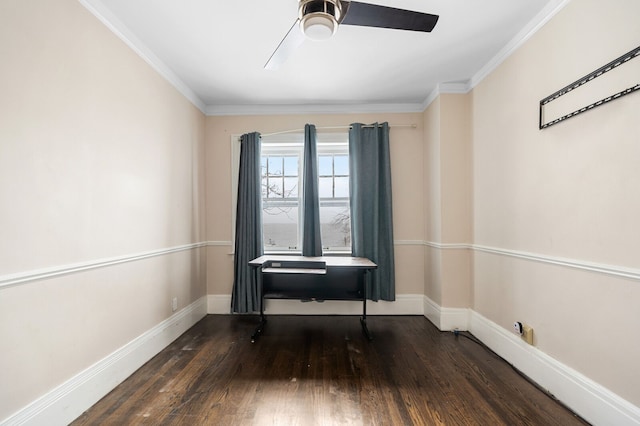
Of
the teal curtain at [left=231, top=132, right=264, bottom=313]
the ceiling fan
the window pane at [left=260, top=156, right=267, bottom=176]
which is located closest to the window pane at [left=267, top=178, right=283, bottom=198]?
the window pane at [left=260, top=156, right=267, bottom=176]

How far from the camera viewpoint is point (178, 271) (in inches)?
117

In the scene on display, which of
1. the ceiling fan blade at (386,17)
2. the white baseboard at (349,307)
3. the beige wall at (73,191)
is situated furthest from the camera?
the white baseboard at (349,307)

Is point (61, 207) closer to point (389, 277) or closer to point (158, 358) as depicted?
point (158, 358)

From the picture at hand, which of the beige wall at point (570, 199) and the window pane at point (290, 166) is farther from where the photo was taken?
the window pane at point (290, 166)

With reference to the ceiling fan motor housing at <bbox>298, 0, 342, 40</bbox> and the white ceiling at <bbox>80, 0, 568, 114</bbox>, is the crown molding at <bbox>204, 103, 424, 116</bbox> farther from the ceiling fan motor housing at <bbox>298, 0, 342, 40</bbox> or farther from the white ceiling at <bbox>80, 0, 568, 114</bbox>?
the ceiling fan motor housing at <bbox>298, 0, 342, 40</bbox>

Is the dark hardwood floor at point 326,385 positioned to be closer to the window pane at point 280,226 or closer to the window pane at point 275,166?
the window pane at point 280,226

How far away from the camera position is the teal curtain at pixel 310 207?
3.49 meters

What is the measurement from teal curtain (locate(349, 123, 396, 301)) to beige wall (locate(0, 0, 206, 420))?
6.48 ft

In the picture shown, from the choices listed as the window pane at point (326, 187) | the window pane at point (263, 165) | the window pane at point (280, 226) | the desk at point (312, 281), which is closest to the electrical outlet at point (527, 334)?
the desk at point (312, 281)

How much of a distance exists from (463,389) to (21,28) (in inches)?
128

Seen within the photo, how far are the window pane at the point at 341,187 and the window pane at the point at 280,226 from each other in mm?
558

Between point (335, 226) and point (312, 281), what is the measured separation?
0.77m

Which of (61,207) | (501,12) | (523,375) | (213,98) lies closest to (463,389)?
(523,375)

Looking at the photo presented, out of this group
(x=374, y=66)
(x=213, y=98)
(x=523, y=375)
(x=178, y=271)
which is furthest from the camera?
(x=213, y=98)
